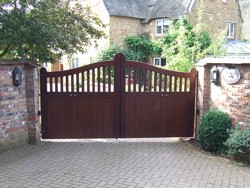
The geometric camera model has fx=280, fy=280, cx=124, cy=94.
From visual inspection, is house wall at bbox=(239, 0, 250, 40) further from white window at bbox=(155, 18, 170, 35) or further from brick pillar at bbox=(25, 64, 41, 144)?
brick pillar at bbox=(25, 64, 41, 144)

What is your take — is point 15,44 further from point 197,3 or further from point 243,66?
point 197,3

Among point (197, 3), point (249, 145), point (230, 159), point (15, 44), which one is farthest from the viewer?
point (197, 3)

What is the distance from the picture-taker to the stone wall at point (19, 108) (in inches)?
226

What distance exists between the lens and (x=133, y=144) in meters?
6.66

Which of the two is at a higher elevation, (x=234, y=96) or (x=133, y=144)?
(x=234, y=96)

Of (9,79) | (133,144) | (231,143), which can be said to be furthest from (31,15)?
(231,143)

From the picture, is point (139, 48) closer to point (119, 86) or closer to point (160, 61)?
point (160, 61)

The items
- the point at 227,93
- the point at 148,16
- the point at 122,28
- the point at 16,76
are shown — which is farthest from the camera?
the point at 148,16

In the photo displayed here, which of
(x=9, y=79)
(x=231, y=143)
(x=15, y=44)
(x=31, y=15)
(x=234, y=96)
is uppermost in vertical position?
(x=31, y=15)

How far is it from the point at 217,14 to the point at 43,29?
59.7 ft

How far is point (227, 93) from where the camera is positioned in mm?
6070

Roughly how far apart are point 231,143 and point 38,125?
4.27 meters

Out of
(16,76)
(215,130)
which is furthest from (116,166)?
(16,76)

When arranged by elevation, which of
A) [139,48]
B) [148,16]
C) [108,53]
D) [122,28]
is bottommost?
[108,53]
